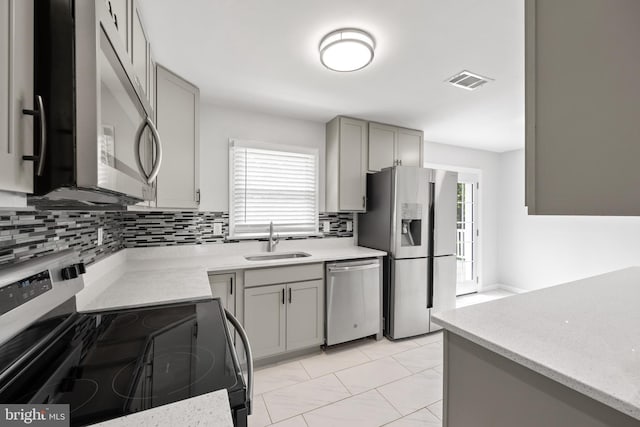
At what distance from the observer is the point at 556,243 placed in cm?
400

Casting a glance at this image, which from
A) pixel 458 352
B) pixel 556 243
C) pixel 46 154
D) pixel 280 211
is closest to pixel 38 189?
pixel 46 154

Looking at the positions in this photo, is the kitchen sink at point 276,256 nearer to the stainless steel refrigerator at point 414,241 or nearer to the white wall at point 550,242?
the stainless steel refrigerator at point 414,241

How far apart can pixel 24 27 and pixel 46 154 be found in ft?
0.76

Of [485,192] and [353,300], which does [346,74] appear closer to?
[353,300]

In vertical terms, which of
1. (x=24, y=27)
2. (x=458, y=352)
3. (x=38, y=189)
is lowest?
(x=458, y=352)

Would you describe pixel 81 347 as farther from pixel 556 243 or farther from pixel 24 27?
pixel 556 243

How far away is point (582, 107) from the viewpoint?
579mm

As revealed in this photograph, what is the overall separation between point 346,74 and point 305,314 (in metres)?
2.08

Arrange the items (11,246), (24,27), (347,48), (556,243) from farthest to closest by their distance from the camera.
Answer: (556,243) < (347,48) < (11,246) < (24,27)

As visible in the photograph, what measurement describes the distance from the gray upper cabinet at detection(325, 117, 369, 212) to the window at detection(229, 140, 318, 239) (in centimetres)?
21

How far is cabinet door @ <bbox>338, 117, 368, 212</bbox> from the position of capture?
2.99 meters

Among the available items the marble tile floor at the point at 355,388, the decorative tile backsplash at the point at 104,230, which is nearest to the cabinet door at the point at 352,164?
the decorative tile backsplash at the point at 104,230

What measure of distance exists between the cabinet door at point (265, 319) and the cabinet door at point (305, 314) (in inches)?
2.6

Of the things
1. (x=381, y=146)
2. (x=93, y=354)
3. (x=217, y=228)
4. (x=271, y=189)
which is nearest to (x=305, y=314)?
(x=217, y=228)
